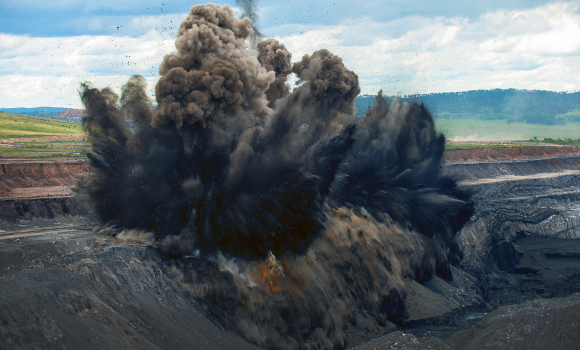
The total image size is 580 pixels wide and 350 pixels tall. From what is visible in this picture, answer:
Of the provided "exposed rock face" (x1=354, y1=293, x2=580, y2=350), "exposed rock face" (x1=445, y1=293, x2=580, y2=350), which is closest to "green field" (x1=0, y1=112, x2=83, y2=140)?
"exposed rock face" (x1=354, y1=293, x2=580, y2=350)

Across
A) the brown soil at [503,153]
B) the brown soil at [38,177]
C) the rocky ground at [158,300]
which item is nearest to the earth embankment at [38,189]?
the brown soil at [38,177]

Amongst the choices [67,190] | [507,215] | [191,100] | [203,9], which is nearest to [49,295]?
[191,100]

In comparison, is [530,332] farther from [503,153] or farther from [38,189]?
[503,153]

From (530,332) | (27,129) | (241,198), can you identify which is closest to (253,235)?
(241,198)

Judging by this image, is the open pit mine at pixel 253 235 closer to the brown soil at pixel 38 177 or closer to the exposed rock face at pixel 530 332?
the exposed rock face at pixel 530 332

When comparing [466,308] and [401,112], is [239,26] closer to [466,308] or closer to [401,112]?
[401,112]
